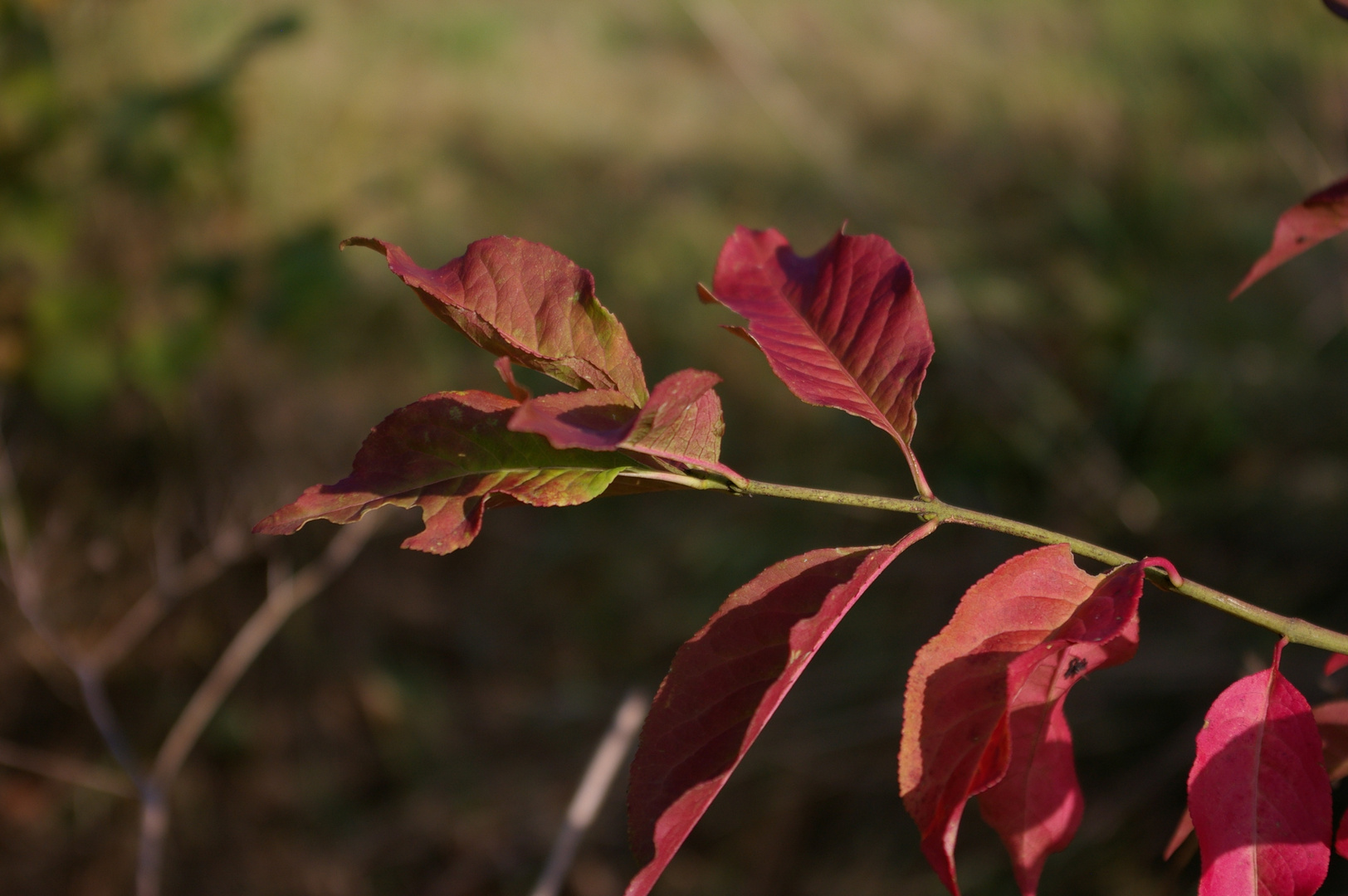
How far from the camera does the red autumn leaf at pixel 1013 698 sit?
1.29 ft

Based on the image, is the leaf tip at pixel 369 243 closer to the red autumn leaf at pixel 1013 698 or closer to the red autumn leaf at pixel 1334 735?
the red autumn leaf at pixel 1013 698

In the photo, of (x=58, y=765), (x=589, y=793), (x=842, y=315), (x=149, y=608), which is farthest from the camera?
(x=58, y=765)

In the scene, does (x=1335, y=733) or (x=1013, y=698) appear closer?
(x=1013, y=698)

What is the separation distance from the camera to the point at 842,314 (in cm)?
50

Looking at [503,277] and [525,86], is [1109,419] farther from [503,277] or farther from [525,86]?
[525,86]

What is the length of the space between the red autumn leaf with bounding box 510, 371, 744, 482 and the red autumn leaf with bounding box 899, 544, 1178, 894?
13 centimetres

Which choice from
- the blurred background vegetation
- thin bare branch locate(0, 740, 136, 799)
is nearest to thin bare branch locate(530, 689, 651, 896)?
the blurred background vegetation

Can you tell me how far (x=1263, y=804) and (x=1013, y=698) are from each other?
15cm

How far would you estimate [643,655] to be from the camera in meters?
2.13

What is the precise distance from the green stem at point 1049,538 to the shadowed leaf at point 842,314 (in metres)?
0.06

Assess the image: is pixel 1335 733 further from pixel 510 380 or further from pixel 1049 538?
pixel 510 380

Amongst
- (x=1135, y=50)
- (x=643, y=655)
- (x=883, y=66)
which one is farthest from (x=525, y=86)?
(x=643, y=655)

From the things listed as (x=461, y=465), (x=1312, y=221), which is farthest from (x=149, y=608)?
(x=1312, y=221)

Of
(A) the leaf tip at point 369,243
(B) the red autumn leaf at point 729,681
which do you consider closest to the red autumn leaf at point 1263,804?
(B) the red autumn leaf at point 729,681
